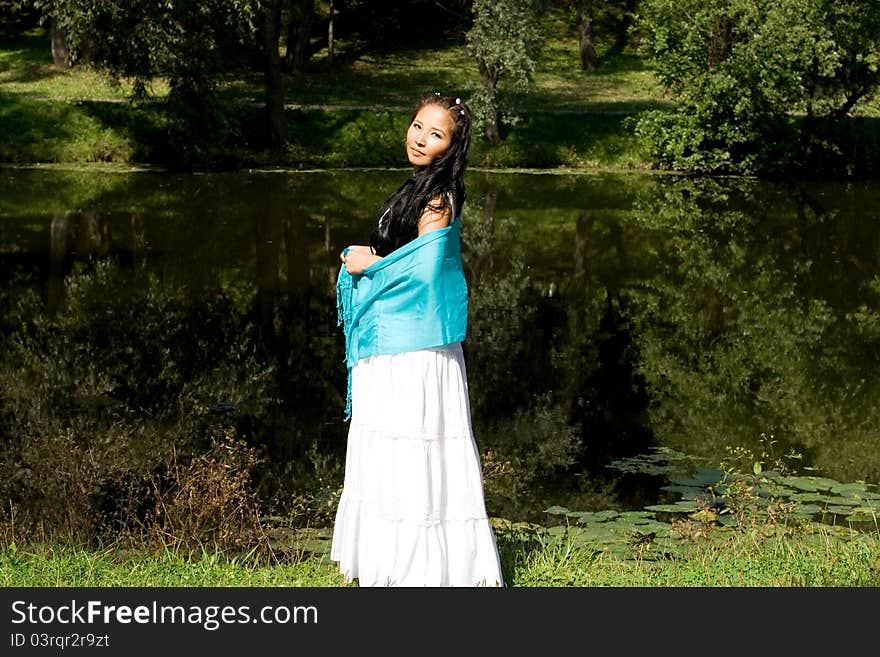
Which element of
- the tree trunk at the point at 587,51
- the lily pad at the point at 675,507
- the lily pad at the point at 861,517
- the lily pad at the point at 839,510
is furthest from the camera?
the tree trunk at the point at 587,51

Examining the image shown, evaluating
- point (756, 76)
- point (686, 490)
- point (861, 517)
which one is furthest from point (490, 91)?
point (861, 517)

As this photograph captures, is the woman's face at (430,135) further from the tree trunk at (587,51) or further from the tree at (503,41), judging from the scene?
the tree trunk at (587,51)

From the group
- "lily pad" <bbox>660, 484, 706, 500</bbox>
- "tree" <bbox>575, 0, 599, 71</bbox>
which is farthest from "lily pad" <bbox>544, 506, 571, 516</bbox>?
"tree" <bbox>575, 0, 599, 71</bbox>

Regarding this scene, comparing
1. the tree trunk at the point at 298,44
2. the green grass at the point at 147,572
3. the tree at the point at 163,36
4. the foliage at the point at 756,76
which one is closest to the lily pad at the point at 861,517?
the green grass at the point at 147,572

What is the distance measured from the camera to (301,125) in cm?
3422

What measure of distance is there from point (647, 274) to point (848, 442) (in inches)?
366

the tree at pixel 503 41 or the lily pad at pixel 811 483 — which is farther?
the tree at pixel 503 41

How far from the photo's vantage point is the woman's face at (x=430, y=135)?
553 cm

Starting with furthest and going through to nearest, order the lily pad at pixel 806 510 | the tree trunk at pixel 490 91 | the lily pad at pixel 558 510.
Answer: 1. the tree trunk at pixel 490 91
2. the lily pad at pixel 558 510
3. the lily pad at pixel 806 510

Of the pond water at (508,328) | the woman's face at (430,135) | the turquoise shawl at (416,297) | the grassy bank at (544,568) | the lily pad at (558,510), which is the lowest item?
the pond water at (508,328)

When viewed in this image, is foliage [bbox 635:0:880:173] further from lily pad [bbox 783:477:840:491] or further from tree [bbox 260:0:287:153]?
lily pad [bbox 783:477:840:491]

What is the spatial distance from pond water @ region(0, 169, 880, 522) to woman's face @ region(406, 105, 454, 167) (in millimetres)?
4266

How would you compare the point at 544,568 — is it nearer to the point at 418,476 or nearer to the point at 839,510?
the point at 418,476

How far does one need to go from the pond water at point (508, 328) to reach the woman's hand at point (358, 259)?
12.9 ft
